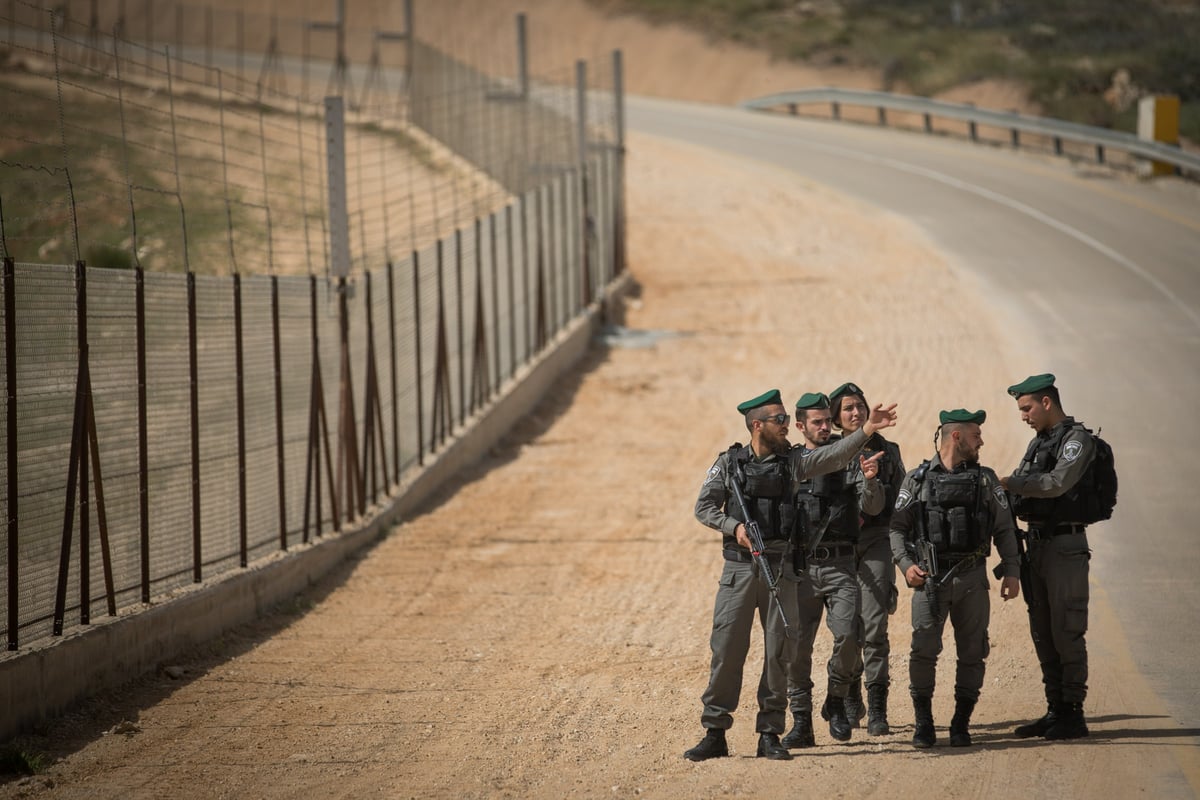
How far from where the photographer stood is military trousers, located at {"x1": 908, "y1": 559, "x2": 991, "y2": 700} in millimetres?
Answer: 8203

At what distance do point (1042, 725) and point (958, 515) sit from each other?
133 cm

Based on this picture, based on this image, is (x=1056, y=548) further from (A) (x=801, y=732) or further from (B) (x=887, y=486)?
(A) (x=801, y=732)

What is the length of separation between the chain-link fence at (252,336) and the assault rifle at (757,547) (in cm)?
408

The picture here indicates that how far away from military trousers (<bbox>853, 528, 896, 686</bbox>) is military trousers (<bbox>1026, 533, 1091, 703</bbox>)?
0.85m

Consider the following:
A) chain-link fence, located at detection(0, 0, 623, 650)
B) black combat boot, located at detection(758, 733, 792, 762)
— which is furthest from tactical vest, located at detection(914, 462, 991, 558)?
chain-link fence, located at detection(0, 0, 623, 650)

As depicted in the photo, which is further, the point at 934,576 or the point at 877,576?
the point at 877,576

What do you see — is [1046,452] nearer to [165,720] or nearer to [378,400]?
[165,720]

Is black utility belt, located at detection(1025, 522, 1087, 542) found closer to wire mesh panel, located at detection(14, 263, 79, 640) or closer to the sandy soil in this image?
the sandy soil

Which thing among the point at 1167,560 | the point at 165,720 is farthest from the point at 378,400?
the point at 1167,560

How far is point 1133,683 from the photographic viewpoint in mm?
9469

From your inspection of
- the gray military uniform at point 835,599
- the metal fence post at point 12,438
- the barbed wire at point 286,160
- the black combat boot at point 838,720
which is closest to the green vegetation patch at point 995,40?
the barbed wire at point 286,160

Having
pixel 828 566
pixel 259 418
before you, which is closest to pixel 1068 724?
pixel 828 566

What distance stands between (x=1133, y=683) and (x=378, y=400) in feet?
26.1

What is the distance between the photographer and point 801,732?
8.32 meters
